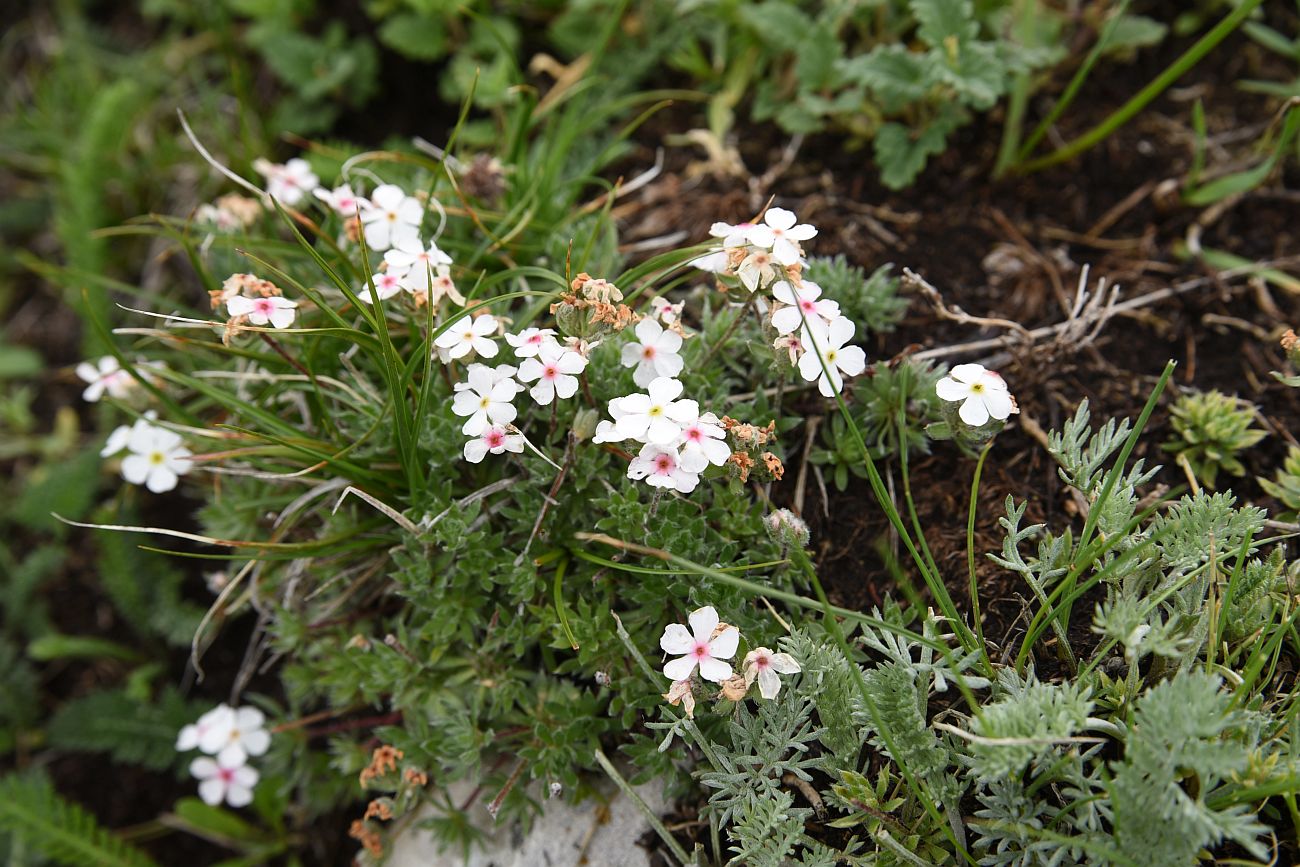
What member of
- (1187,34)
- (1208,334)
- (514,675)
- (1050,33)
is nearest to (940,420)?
(1208,334)

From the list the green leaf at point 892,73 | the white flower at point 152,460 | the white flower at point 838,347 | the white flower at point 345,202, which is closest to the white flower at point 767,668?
the white flower at point 838,347

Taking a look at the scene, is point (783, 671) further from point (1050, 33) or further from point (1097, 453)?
point (1050, 33)

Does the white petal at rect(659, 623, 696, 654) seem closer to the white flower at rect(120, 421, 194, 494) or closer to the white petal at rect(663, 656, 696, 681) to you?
the white petal at rect(663, 656, 696, 681)

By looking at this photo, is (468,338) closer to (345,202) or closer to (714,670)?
(345,202)

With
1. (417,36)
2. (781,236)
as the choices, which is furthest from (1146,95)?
(417,36)

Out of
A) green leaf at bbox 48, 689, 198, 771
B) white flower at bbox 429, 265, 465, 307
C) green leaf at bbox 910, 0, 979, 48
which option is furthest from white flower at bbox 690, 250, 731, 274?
green leaf at bbox 48, 689, 198, 771
